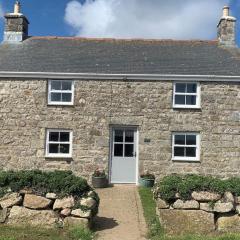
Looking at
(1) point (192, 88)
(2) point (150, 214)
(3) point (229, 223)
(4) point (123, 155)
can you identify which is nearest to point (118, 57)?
(1) point (192, 88)

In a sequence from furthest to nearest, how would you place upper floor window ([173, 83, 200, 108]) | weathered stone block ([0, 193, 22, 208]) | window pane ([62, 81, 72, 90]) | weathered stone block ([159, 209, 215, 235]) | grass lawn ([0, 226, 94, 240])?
window pane ([62, 81, 72, 90]), upper floor window ([173, 83, 200, 108]), weathered stone block ([0, 193, 22, 208]), weathered stone block ([159, 209, 215, 235]), grass lawn ([0, 226, 94, 240])

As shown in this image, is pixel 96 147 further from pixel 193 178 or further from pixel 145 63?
pixel 193 178

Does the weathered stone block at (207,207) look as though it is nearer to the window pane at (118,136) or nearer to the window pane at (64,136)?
the window pane at (118,136)

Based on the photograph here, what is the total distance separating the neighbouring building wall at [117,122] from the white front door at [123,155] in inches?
14.5

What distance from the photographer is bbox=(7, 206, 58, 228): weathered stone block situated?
10.4 m

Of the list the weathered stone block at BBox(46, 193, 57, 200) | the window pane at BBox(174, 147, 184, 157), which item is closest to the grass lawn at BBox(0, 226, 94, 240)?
the weathered stone block at BBox(46, 193, 57, 200)

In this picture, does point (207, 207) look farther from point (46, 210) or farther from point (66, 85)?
point (66, 85)

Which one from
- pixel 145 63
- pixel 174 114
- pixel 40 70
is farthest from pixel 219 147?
pixel 40 70

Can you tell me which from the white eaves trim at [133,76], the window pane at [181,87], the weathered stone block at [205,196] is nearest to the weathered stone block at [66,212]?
the weathered stone block at [205,196]

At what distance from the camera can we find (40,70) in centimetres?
1958

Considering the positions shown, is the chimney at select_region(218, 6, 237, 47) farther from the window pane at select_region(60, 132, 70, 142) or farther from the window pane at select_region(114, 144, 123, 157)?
the window pane at select_region(60, 132, 70, 142)

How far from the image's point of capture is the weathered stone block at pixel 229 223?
10.2m

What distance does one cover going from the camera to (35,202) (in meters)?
10.4

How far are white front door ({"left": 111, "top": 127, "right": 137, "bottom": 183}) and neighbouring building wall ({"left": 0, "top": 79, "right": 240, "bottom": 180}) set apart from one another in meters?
0.37
